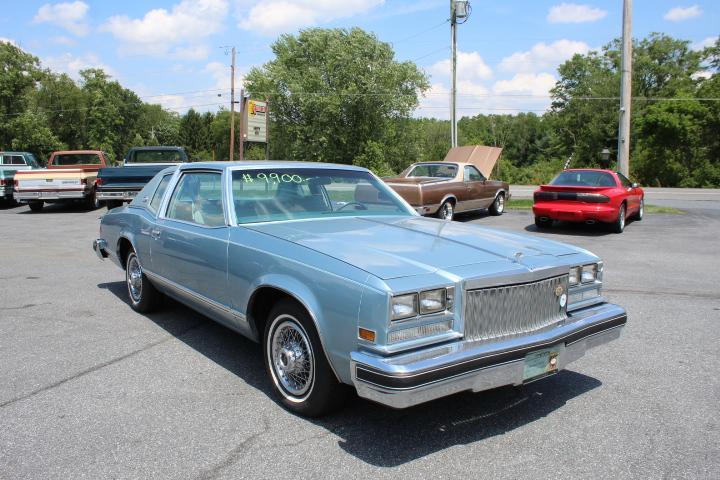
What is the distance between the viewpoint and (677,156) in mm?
48406

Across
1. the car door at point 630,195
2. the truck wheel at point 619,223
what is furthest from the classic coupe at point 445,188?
the truck wheel at point 619,223

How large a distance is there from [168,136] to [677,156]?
278ft

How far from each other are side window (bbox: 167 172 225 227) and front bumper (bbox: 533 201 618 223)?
9.39 metres

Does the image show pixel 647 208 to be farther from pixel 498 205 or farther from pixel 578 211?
pixel 578 211

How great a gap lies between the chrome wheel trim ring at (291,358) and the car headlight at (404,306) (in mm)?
694

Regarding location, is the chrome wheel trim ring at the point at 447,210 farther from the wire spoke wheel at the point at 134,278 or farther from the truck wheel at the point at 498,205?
the wire spoke wheel at the point at 134,278

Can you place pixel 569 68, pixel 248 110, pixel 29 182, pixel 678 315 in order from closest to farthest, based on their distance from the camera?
pixel 678 315 < pixel 29 182 < pixel 248 110 < pixel 569 68

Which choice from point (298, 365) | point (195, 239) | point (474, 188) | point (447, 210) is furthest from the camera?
point (474, 188)

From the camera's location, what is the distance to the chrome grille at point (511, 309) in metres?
3.14

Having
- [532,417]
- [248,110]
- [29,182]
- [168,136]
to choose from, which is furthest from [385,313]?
[168,136]

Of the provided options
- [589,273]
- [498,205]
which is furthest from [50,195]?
[589,273]

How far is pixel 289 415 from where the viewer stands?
3.58m

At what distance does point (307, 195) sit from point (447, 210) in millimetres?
9860

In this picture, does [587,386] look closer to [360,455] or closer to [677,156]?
[360,455]
